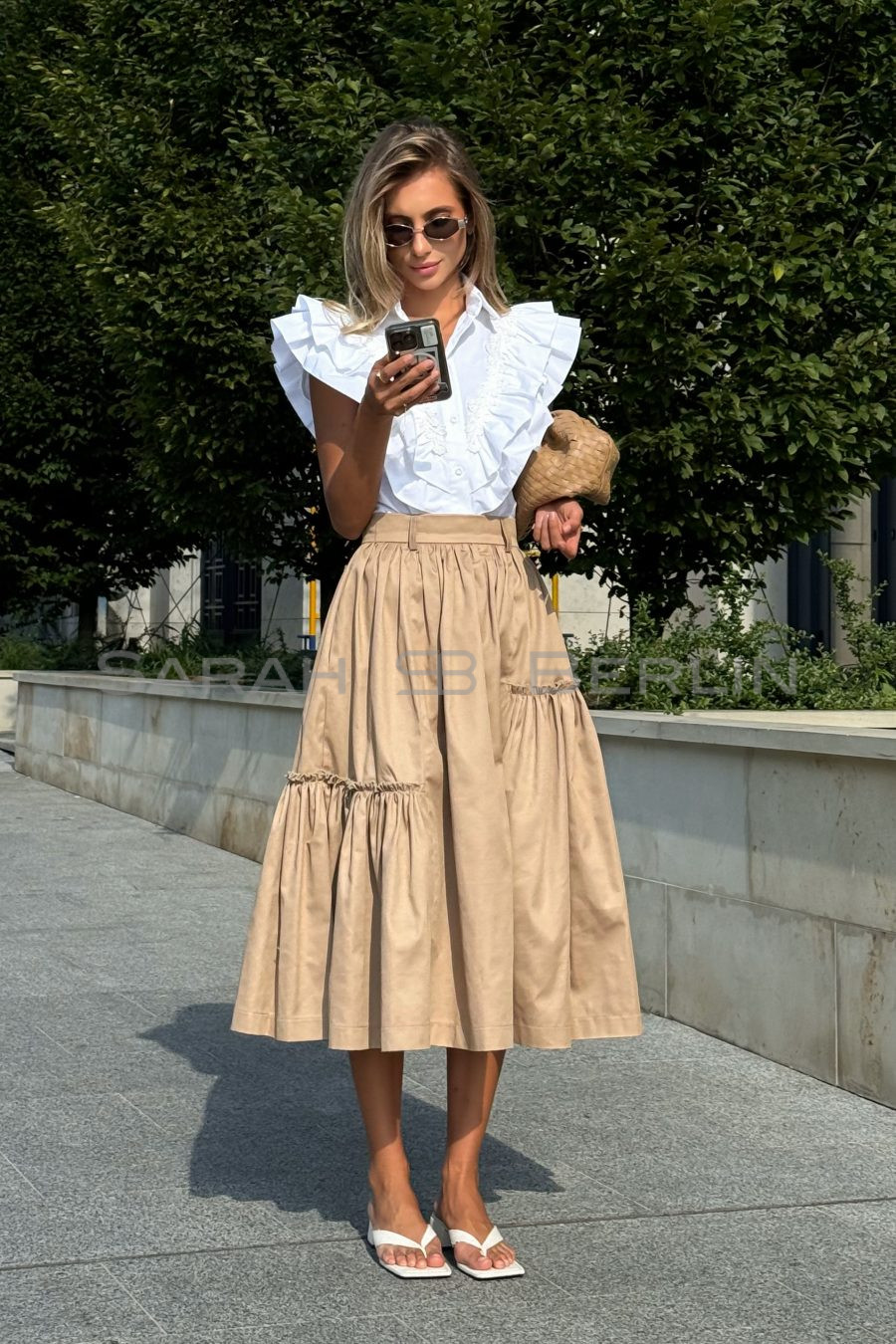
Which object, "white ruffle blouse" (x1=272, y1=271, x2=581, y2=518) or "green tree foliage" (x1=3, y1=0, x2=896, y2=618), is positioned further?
"green tree foliage" (x1=3, y1=0, x2=896, y2=618)

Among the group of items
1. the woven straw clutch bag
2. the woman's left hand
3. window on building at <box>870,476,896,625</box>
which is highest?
window on building at <box>870,476,896,625</box>

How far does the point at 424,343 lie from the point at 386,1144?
1550mm

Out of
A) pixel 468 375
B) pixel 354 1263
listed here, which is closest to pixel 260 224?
pixel 468 375

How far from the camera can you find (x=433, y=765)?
11.1ft

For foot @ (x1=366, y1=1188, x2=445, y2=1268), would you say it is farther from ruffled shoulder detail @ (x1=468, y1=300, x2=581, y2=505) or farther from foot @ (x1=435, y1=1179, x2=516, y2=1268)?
ruffled shoulder detail @ (x1=468, y1=300, x2=581, y2=505)

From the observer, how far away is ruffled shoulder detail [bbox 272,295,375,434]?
11.0ft

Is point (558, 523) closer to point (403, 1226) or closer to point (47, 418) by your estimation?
point (403, 1226)

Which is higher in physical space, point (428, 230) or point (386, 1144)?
point (428, 230)

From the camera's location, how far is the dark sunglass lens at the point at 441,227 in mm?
3414

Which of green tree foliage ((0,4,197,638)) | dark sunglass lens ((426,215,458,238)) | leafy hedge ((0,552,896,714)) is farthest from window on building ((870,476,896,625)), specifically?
dark sunglass lens ((426,215,458,238))

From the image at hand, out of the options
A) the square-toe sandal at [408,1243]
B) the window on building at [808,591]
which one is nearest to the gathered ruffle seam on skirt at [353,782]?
the square-toe sandal at [408,1243]

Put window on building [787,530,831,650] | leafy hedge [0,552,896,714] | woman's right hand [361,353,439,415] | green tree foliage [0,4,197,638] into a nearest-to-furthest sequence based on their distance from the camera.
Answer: woman's right hand [361,353,439,415] < leafy hedge [0,552,896,714] < green tree foliage [0,4,197,638] < window on building [787,530,831,650]

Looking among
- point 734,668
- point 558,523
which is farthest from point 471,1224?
point 734,668

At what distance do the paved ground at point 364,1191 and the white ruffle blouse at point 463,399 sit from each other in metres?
1.52
